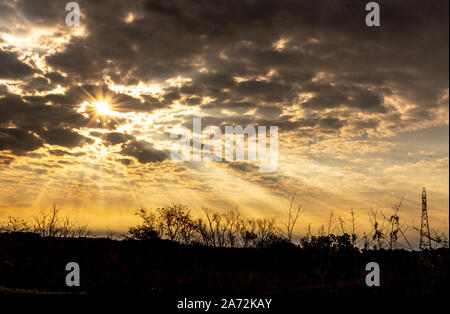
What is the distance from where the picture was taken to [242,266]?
39062 mm

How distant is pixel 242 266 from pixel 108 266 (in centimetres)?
1546

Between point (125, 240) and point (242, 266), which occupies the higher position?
point (125, 240)
